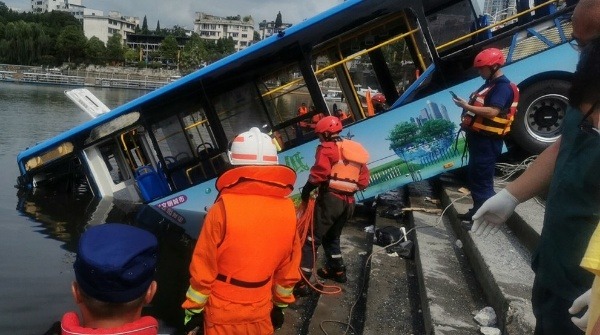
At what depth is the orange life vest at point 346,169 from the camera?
5605mm

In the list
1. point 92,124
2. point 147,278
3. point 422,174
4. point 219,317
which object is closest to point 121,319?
point 147,278

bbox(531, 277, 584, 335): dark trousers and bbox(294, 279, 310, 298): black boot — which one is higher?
bbox(531, 277, 584, 335): dark trousers

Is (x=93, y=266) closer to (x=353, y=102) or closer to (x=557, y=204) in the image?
(x=557, y=204)

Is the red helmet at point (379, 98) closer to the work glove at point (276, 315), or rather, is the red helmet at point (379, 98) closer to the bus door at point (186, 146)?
the bus door at point (186, 146)

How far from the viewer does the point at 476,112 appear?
225 inches

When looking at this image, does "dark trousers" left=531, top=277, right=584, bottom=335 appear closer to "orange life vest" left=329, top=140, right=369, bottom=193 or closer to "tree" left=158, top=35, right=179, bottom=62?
"orange life vest" left=329, top=140, right=369, bottom=193

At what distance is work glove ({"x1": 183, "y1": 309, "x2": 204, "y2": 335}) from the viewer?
3254mm

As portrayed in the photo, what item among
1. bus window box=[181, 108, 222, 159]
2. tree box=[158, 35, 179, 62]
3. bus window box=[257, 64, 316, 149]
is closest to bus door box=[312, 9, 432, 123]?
bus window box=[257, 64, 316, 149]

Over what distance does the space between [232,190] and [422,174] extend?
5264 mm

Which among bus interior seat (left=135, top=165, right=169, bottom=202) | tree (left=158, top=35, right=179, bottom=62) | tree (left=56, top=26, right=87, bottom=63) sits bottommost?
bus interior seat (left=135, top=165, right=169, bottom=202)

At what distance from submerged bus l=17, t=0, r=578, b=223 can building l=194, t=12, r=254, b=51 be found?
13766 cm

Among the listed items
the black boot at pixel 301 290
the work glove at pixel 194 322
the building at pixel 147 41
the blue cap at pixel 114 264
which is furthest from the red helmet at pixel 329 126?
the building at pixel 147 41

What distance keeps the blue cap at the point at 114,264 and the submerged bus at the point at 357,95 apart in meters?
6.22

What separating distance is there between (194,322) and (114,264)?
160cm
